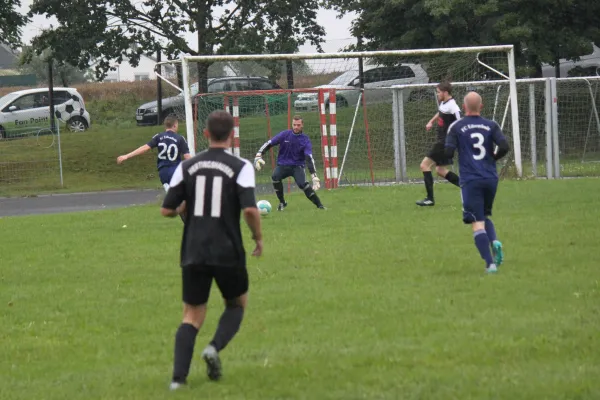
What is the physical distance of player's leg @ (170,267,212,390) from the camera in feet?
20.5

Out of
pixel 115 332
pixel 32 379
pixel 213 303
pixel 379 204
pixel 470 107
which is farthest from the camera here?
pixel 379 204

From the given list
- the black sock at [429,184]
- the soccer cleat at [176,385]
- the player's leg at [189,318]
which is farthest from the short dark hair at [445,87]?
the soccer cleat at [176,385]

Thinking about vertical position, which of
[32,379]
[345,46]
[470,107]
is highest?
[345,46]

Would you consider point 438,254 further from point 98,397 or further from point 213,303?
point 98,397

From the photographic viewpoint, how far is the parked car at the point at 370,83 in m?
24.2

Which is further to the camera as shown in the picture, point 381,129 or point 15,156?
point 15,156

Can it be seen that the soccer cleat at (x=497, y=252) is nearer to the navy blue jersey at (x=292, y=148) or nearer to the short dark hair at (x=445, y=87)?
the short dark hair at (x=445, y=87)

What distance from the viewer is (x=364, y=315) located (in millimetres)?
8250

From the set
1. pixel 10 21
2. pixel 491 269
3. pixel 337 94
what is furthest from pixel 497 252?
pixel 10 21

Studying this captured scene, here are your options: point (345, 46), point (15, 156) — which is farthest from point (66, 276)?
point (345, 46)

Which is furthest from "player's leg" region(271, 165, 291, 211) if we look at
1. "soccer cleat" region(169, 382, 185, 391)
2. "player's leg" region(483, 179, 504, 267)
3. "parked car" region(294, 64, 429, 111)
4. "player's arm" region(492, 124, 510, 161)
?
"soccer cleat" region(169, 382, 185, 391)

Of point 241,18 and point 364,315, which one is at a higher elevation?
point 241,18

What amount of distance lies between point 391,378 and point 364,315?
201 centimetres

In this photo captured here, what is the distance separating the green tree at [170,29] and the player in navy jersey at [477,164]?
876 inches
